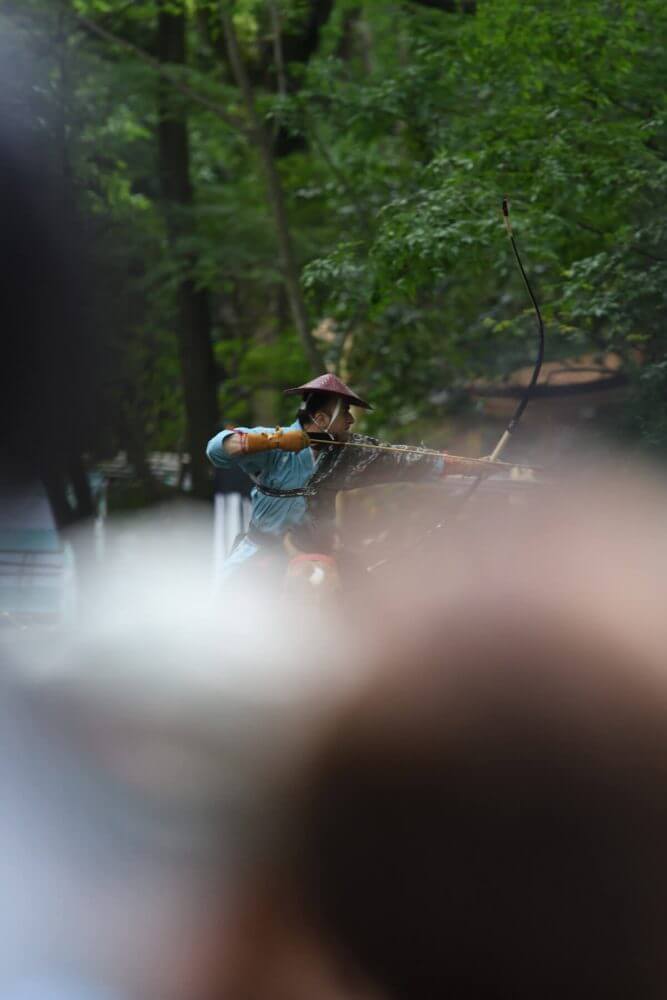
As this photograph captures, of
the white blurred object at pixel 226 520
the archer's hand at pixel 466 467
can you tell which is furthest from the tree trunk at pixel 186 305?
the archer's hand at pixel 466 467

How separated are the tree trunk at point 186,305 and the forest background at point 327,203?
0.11 feet

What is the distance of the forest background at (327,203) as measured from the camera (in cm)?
1038

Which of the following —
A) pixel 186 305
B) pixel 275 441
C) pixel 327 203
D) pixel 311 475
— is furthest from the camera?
pixel 186 305

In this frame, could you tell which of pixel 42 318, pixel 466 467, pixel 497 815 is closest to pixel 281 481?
pixel 466 467

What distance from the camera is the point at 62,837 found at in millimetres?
6453

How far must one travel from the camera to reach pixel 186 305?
1923cm

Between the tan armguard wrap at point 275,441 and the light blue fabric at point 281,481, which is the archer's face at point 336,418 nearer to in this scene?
the tan armguard wrap at point 275,441

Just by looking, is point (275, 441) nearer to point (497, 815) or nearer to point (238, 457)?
point (238, 457)

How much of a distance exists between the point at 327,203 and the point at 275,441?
1232cm

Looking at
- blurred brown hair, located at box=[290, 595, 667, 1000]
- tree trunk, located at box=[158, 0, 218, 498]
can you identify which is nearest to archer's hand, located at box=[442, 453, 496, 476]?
blurred brown hair, located at box=[290, 595, 667, 1000]

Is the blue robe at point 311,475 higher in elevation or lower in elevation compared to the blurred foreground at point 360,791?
higher

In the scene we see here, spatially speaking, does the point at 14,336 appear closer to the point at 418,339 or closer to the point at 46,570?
the point at 46,570

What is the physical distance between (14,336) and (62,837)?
1327cm

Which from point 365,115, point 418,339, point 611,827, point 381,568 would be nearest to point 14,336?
point 418,339
